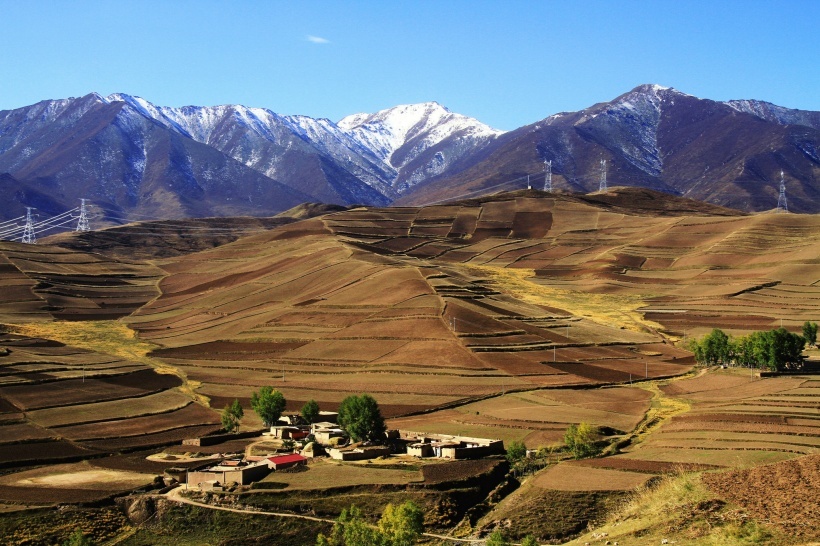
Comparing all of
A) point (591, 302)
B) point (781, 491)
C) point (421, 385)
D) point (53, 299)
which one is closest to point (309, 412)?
point (421, 385)

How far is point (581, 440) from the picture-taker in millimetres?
79375

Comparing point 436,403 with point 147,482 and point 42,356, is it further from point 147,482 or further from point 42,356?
point 42,356

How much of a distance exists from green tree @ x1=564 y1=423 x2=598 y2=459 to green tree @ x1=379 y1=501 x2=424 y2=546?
861 inches

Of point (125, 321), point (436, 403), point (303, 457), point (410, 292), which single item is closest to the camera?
point (303, 457)

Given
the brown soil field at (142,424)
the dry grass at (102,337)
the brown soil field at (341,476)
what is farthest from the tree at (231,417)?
the dry grass at (102,337)

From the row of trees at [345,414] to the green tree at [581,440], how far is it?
15.5 m

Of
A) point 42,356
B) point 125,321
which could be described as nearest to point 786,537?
point 42,356

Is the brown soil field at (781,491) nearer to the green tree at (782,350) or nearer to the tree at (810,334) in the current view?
the green tree at (782,350)

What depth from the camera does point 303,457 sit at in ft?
255

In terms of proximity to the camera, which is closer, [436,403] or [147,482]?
[147,482]

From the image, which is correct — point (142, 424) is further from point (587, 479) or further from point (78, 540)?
point (587, 479)

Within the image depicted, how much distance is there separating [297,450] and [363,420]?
603 cm

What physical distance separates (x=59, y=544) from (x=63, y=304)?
12408 centimetres

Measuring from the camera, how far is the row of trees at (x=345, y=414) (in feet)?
276
